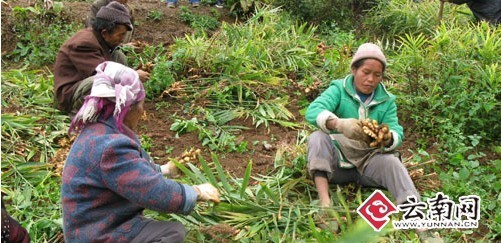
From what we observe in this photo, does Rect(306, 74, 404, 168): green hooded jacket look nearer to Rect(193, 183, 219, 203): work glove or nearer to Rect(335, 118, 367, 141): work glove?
Rect(335, 118, 367, 141): work glove

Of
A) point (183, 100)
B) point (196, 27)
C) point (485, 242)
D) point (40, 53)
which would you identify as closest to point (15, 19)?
point (40, 53)

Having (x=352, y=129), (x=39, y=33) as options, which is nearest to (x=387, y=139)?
(x=352, y=129)

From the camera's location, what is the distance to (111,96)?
208cm

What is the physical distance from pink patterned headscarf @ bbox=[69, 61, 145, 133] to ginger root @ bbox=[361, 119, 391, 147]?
50.1 inches

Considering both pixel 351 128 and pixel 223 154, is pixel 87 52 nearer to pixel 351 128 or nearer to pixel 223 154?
pixel 223 154

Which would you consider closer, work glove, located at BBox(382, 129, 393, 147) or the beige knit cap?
work glove, located at BBox(382, 129, 393, 147)

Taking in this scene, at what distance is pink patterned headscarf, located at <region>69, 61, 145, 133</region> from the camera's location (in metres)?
2.08

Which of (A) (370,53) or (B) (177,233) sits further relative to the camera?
(A) (370,53)

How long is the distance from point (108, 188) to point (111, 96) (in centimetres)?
36

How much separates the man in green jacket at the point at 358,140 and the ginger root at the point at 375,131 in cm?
5

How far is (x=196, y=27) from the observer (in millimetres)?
6836

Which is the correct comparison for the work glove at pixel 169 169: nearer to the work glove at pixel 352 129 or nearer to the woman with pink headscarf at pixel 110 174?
the woman with pink headscarf at pixel 110 174

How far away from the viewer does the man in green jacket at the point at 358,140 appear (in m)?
3.01

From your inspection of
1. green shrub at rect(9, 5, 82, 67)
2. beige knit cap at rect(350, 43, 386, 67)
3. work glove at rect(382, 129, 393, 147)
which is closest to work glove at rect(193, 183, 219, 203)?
work glove at rect(382, 129, 393, 147)
